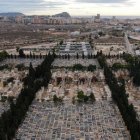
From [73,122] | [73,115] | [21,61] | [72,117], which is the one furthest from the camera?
[21,61]

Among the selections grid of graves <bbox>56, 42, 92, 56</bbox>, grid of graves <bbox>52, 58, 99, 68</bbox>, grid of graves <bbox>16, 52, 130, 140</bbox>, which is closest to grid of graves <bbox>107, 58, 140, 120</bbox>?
grid of graves <bbox>16, 52, 130, 140</bbox>

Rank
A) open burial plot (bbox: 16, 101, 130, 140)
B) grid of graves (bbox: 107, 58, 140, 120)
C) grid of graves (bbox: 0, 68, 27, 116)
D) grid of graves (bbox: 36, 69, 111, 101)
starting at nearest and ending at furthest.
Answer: open burial plot (bbox: 16, 101, 130, 140) → grid of graves (bbox: 107, 58, 140, 120) → grid of graves (bbox: 0, 68, 27, 116) → grid of graves (bbox: 36, 69, 111, 101)

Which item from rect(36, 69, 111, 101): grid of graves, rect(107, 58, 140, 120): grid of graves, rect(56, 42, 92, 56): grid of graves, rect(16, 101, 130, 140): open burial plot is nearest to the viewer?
rect(16, 101, 130, 140): open burial plot

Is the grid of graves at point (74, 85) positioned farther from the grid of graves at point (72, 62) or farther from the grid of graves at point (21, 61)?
the grid of graves at point (21, 61)

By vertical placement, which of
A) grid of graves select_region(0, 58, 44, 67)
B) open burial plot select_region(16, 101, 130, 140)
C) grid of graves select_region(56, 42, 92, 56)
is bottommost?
open burial plot select_region(16, 101, 130, 140)

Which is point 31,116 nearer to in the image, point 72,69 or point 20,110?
point 20,110

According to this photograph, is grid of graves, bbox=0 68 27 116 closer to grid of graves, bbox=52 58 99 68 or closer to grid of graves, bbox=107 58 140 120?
grid of graves, bbox=52 58 99 68

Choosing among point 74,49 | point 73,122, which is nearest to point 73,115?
point 73,122

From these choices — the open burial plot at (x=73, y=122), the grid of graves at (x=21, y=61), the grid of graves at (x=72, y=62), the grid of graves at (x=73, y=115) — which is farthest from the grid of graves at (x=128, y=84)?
the grid of graves at (x=21, y=61)

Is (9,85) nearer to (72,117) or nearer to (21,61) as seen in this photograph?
(72,117)
